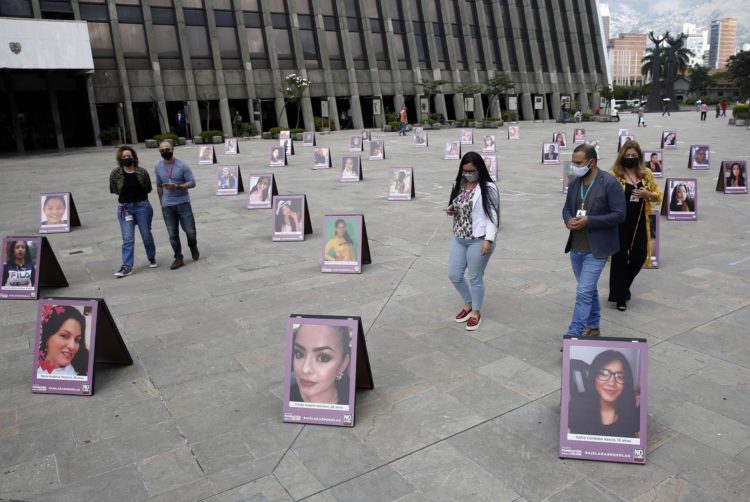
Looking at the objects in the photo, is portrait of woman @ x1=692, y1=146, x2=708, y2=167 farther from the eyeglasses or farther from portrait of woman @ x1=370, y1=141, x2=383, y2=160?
the eyeglasses

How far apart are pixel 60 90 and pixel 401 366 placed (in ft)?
138

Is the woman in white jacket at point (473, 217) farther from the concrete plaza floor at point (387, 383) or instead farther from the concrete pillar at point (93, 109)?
the concrete pillar at point (93, 109)

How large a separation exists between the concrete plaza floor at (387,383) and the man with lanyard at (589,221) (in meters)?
0.77

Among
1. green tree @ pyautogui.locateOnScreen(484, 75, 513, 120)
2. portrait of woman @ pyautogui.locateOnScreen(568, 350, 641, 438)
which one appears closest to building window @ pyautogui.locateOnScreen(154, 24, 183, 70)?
green tree @ pyautogui.locateOnScreen(484, 75, 513, 120)

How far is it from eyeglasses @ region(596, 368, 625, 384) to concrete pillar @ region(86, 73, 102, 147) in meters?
41.3

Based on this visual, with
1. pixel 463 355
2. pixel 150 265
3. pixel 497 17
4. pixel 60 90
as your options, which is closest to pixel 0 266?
pixel 150 265

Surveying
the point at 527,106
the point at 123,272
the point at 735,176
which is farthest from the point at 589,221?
the point at 527,106

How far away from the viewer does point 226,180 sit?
17172 millimetres

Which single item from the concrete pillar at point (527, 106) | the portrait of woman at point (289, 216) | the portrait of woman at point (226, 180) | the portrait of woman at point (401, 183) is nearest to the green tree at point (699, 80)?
the concrete pillar at point (527, 106)

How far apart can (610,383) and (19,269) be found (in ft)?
26.6

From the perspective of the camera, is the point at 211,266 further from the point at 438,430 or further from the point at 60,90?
the point at 60,90

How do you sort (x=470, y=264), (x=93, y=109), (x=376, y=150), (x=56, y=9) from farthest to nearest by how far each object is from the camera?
(x=93, y=109), (x=56, y=9), (x=376, y=150), (x=470, y=264)

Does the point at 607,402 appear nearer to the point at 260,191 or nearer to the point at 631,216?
the point at 631,216

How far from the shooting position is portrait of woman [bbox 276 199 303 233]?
11336 mm
